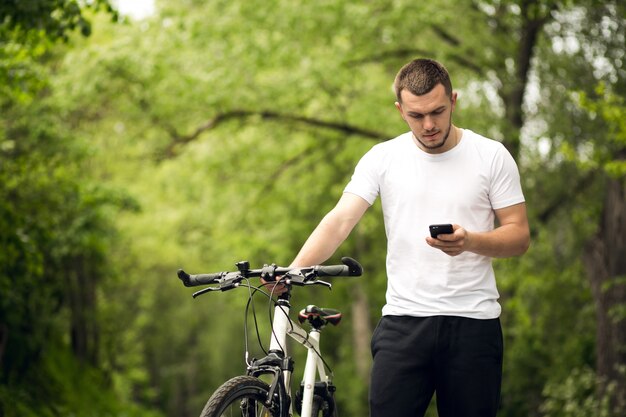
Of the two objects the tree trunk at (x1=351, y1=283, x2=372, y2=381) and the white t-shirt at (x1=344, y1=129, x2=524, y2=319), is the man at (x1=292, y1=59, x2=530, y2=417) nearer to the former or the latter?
the white t-shirt at (x1=344, y1=129, x2=524, y2=319)

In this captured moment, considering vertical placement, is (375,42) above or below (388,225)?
above

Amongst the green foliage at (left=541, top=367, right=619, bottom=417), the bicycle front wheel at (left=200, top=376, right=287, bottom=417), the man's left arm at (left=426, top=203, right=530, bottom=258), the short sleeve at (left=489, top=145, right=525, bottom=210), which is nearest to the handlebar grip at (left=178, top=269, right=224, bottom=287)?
the bicycle front wheel at (left=200, top=376, right=287, bottom=417)

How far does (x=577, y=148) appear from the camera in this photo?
47.3 ft

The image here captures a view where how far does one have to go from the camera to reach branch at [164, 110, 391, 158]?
19.5m

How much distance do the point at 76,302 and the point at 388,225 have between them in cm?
1912

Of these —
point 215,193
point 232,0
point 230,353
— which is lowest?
point 230,353

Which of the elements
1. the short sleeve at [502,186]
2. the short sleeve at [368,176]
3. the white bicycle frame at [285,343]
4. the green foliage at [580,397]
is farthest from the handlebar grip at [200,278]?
the green foliage at [580,397]

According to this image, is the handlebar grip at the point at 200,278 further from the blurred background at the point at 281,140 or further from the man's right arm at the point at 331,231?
the blurred background at the point at 281,140

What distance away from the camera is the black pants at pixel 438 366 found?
4.16 m

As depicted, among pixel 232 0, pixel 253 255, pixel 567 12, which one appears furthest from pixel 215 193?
pixel 567 12

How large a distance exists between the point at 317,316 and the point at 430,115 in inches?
43.0

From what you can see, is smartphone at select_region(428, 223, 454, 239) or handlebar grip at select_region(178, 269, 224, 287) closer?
smartphone at select_region(428, 223, 454, 239)

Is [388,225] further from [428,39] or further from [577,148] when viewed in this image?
[428,39]

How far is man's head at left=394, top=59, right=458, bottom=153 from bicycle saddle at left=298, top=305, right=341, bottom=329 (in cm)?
90
